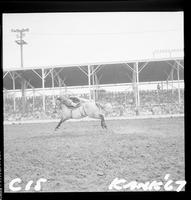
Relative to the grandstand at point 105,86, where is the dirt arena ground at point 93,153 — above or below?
below

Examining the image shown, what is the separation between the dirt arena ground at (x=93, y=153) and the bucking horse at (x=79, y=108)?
10cm

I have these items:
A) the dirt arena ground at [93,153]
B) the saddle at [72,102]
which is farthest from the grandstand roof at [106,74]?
the dirt arena ground at [93,153]

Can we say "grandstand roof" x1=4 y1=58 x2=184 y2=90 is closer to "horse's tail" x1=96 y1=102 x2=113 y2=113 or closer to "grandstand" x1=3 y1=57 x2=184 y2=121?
"grandstand" x1=3 y1=57 x2=184 y2=121

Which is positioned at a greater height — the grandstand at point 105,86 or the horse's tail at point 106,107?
the grandstand at point 105,86

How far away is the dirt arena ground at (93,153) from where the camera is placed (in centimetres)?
367

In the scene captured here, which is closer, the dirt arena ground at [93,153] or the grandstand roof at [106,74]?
the dirt arena ground at [93,153]

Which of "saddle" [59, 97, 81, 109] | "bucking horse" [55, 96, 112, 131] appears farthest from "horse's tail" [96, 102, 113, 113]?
"saddle" [59, 97, 81, 109]

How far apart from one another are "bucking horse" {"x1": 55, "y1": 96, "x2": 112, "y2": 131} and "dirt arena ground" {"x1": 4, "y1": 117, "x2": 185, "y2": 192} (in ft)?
0.33

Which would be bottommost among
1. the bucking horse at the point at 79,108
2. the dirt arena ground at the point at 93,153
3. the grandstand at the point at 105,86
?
the dirt arena ground at the point at 93,153

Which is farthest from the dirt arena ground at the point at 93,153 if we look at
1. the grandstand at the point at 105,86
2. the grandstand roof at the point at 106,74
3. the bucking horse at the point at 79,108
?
the grandstand roof at the point at 106,74

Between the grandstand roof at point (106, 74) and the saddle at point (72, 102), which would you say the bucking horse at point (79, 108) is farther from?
the grandstand roof at point (106, 74)

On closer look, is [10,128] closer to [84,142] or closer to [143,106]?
[84,142]

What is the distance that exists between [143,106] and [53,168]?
152cm

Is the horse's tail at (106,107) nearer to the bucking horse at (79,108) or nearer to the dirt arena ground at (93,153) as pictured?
the bucking horse at (79,108)
